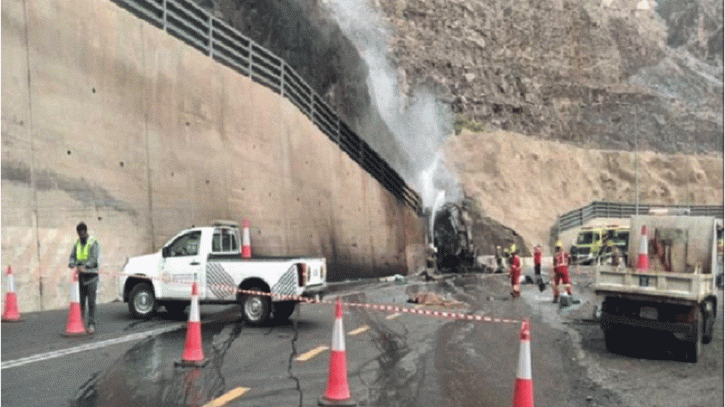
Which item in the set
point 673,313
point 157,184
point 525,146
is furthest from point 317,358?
point 525,146

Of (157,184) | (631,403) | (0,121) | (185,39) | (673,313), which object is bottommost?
(631,403)

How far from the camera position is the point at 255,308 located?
11.6m

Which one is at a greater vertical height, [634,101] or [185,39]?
[634,101]

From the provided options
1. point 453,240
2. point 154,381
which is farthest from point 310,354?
point 453,240

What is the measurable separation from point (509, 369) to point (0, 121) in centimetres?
1087

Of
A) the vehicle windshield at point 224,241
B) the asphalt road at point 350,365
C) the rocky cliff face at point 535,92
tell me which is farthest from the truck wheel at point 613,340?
the rocky cliff face at point 535,92

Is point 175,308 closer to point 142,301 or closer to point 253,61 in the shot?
point 142,301

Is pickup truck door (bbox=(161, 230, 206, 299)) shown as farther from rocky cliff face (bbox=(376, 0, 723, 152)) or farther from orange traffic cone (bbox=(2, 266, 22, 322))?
rocky cliff face (bbox=(376, 0, 723, 152))

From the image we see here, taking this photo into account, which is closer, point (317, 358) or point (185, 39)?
point (317, 358)

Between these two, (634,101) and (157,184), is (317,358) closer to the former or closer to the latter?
(157,184)

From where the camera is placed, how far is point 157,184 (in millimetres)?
17141

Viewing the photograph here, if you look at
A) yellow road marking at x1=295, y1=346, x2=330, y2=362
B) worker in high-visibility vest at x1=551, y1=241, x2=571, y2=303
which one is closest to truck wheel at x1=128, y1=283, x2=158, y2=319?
yellow road marking at x1=295, y1=346, x2=330, y2=362

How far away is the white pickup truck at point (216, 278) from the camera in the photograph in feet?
37.8

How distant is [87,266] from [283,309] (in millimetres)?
3496
